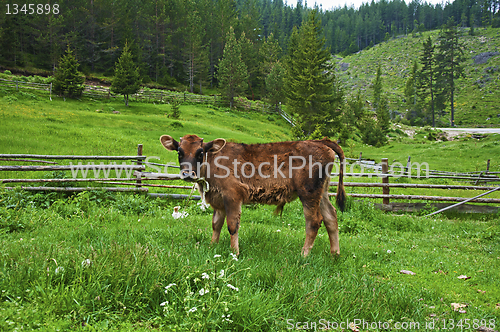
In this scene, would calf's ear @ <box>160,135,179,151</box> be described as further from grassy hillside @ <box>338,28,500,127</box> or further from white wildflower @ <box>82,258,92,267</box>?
grassy hillside @ <box>338,28,500,127</box>

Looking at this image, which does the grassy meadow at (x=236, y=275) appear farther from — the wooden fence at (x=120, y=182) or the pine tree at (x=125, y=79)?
the pine tree at (x=125, y=79)

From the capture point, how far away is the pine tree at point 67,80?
31827 millimetres

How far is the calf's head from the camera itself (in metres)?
4.18

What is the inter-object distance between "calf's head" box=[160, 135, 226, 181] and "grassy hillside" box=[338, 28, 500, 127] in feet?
227

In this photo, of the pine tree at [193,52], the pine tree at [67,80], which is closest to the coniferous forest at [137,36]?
the pine tree at [193,52]

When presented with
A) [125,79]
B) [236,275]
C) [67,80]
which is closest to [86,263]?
[236,275]

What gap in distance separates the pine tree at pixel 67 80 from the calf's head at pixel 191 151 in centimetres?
3457

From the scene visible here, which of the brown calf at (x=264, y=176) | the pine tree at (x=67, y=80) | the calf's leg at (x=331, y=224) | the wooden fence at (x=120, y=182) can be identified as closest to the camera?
the brown calf at (x=264, y=176)

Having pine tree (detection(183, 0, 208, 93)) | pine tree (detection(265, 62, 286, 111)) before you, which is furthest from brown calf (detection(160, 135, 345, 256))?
pine tree (detection(183, 0, 208, 93))

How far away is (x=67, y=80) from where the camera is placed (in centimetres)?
3206

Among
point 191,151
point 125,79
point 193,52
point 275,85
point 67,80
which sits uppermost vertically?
point 193,52

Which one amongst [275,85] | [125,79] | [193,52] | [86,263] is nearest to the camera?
[86,263]

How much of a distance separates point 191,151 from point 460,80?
103 metres

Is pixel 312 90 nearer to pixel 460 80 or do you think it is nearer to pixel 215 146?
pixel 215 146
